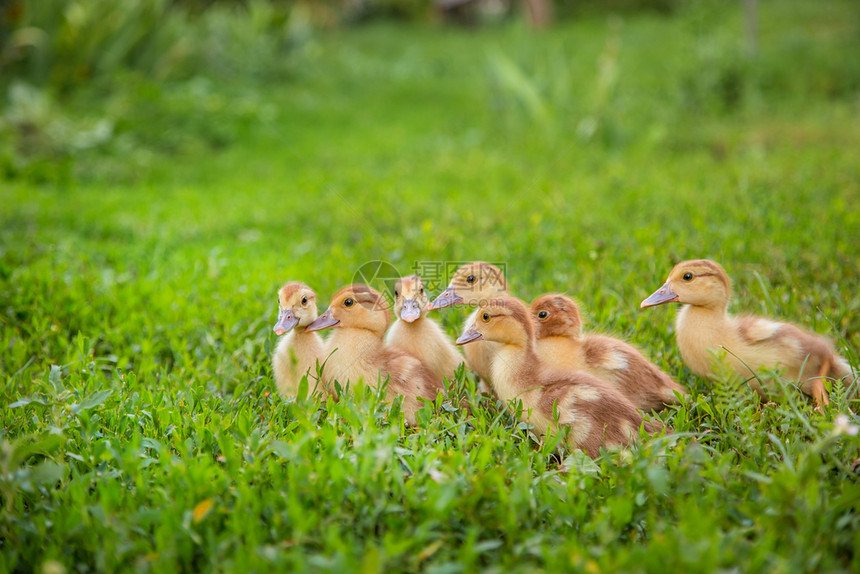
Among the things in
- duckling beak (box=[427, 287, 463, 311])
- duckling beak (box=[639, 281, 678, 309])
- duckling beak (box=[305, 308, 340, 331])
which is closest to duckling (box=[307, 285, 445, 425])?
duckling beak (box=[305, 308, 340, 331])

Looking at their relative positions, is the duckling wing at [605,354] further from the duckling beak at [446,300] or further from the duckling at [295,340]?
the duckling at [295,340]

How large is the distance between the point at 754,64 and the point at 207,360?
10.8 meters

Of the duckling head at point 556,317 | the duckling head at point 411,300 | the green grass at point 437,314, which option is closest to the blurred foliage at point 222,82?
the green grass at point 437,314

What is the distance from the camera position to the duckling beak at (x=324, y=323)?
2.99m

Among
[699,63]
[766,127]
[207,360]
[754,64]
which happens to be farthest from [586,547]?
[754,64]

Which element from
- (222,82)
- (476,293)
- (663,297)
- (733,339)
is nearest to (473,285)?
(476,293)

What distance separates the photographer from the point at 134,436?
2.49 metres

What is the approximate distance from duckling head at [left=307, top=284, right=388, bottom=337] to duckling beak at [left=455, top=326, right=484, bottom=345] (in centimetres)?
44

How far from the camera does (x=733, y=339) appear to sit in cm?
303

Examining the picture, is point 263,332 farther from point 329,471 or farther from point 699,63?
point 699,63

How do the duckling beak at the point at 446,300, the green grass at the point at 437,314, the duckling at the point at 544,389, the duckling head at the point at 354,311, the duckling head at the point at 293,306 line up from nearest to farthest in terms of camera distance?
1. the green grass at the point at 437,314
2. the duckling at the point at 544,389
3. the duckling head at the point at 293,306
4. the duckling head at the point at 354,311
5. the duckling beak at the point at 446,300

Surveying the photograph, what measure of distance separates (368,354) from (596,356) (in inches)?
38.8

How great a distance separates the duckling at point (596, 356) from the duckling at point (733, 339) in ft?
0.69

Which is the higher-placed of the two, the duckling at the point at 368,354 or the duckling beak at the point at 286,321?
the duckling beak at the point at 286,321
